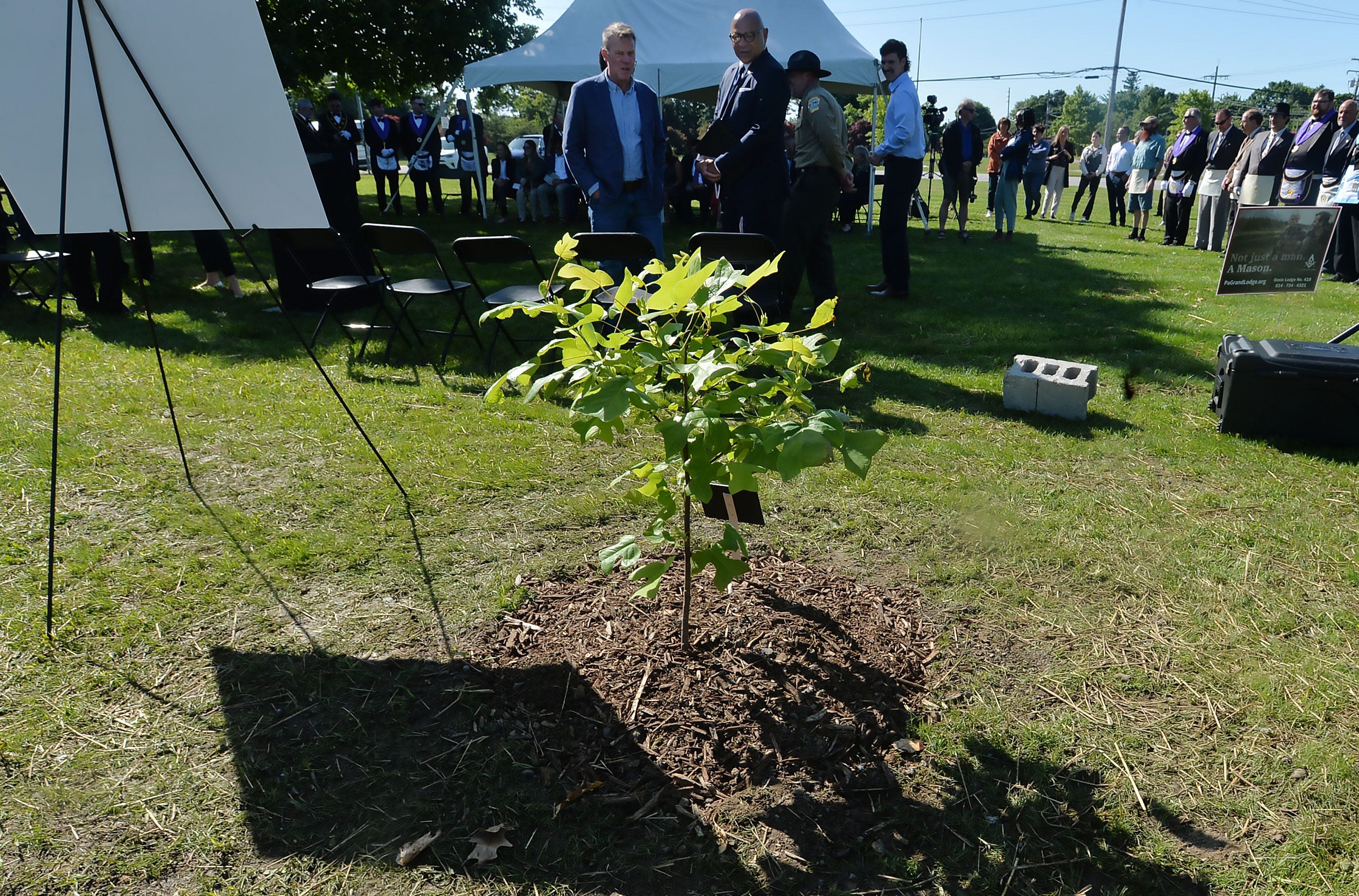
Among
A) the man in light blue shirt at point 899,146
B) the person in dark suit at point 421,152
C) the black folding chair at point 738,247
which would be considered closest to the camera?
the black folding chair at point 738,247

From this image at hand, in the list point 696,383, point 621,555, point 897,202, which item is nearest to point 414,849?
point 621,555

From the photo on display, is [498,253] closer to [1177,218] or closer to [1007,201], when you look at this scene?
[1007,201]

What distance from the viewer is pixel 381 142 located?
46.9 feet

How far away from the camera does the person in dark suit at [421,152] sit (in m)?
14.6

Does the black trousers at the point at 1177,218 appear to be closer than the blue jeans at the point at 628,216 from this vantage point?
No

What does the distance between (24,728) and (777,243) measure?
5.29 meters

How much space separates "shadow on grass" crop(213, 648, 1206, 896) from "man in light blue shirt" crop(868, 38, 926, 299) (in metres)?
5.93

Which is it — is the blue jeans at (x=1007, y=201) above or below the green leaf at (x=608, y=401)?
above

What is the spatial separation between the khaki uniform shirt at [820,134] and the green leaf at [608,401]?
4859 millimetres

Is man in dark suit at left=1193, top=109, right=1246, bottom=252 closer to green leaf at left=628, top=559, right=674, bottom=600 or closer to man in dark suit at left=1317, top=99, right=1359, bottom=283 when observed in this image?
man in dark suit at left=1317, top=99, right=1359, bottom=283

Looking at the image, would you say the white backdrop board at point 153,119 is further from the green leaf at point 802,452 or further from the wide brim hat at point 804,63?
the wide brim hat at point 804,63

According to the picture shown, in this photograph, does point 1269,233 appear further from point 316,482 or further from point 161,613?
point 161,613

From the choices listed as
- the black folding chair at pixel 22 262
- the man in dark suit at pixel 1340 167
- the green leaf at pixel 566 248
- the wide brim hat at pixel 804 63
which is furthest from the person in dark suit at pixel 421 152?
the green leaf at pixel 566 248

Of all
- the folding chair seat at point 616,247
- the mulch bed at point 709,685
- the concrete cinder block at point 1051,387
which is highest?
the folding chair seat at point 616,247
